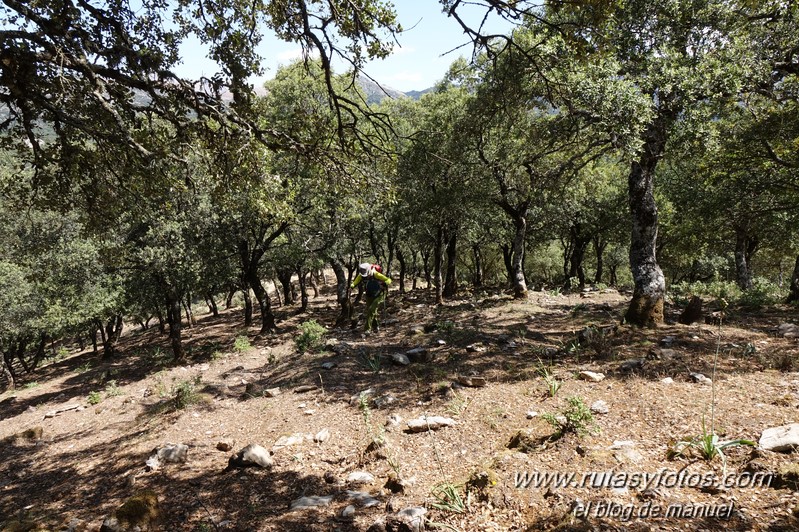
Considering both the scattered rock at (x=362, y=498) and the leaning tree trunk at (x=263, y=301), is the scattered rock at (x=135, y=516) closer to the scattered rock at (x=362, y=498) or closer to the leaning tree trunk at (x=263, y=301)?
the scattered rock at (x=362, y=498)

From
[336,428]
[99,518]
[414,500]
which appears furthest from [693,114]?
[99,518]

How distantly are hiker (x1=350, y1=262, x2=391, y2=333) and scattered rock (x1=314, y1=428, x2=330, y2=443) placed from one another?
5.86m

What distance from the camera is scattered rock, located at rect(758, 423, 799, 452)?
139 inches

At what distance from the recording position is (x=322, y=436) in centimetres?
591

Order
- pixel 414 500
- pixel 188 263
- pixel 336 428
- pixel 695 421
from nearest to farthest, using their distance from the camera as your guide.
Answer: pixel 414 500, pixel 695 421, pixel 336 428, pixel 188 263

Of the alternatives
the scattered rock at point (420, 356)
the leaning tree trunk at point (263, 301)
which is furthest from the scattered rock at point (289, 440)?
the leaning tree trunk at point (263, 301)

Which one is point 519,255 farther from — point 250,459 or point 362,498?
point 362,498

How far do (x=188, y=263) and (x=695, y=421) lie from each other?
17.3 m

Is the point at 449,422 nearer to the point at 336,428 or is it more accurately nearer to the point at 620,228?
the point at 336,428

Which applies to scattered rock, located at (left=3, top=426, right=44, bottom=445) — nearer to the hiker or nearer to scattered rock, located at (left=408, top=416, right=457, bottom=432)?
the hiker

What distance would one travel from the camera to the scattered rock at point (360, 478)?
4.64 meters

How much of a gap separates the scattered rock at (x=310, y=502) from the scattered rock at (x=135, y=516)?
1.52 metres

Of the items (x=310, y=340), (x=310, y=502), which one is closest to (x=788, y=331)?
(x=310, y=502)

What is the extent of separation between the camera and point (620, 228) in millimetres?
24406
